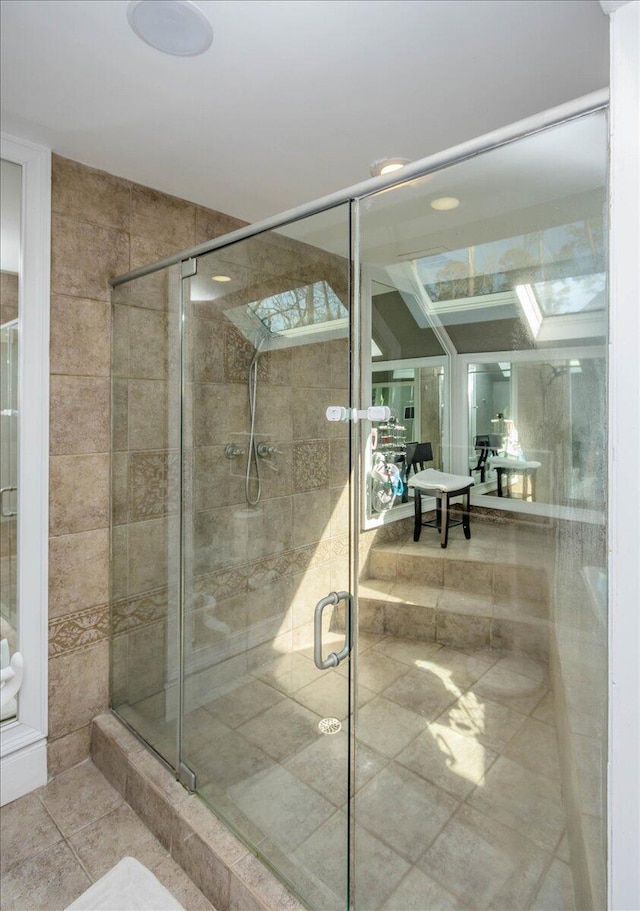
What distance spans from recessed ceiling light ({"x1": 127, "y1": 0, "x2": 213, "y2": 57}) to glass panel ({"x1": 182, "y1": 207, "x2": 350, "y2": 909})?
508mm

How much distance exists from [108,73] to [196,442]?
1.16 meters

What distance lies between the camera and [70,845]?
1672 millimetres

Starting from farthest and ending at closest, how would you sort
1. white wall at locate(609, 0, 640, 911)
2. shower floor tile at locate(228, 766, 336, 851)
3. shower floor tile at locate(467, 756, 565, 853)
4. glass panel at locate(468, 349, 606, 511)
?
shower floor tile at locate(228, 766, 336, 851)
shower floor tile at locate(467, 756, 565, 853)
glass panel at locate(468, 349, 606, 511)
white wall at locate(609, 0, 640, 911)

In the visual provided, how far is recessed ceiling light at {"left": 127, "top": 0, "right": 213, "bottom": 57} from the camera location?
3.96ft

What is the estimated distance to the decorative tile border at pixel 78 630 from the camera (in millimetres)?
1961

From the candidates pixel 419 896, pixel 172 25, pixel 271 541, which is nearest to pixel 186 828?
pixel 419 896

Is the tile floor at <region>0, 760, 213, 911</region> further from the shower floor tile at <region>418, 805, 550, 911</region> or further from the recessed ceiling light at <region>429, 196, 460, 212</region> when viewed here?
the recessed ceiling light at <region>429, 196, 460, 212</region>

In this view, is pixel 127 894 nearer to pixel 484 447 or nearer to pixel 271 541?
pixel 271 541

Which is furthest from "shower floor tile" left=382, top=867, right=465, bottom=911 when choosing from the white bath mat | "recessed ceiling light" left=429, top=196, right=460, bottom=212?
"recessed ceiling light" left=429, top=196, right=460, bottom=212

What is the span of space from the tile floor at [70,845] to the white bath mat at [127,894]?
4 cm

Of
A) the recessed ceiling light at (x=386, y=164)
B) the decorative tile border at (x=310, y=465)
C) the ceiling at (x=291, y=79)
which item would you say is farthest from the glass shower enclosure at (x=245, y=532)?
the recessed ceiling light at (x=386, y=164)

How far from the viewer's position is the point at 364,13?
4.04ft

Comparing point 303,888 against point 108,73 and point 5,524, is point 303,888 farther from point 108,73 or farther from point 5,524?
point 108,73

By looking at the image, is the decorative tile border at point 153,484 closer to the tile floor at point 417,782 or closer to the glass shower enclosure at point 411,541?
the glass shower enclosure at point 411,541
